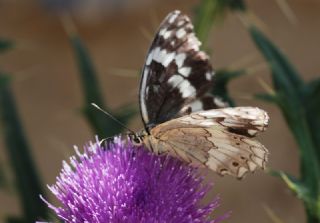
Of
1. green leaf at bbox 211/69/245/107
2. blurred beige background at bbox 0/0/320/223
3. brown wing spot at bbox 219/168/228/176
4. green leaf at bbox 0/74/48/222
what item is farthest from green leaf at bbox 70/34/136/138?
blurred beige background at bbox 0/0/320/223

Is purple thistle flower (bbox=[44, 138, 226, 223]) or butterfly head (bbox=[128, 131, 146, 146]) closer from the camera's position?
purple thistle flower (bbox=[44, 138, 226, 223])

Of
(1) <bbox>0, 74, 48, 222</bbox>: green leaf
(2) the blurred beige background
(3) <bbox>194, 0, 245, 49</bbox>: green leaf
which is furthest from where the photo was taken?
(2) the blurred beige background

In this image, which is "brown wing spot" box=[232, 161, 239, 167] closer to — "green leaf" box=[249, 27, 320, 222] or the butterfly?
the butterfly

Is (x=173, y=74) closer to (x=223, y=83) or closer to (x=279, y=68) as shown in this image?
(x=223, y=83)

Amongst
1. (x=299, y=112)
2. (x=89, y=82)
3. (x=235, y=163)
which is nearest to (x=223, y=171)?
(x=235, y=163)

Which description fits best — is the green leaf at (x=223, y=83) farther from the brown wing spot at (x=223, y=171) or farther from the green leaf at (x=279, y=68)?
the brown wing spot at (x=223, y=171)

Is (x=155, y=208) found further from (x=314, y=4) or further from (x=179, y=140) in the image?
(x=314, y=4)
